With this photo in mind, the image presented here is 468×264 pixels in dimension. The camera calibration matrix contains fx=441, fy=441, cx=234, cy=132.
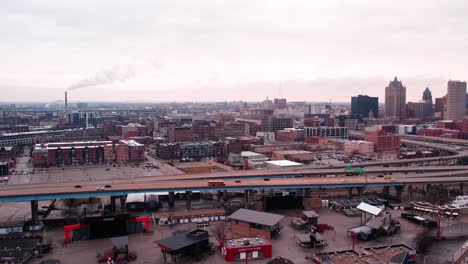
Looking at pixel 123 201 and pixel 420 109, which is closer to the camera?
pixel 123 201

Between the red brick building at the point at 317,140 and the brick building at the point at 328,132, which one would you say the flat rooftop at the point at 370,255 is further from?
the brick building at the point at 328,132

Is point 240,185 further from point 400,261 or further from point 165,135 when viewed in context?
point 165,135

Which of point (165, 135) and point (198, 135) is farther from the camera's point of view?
point (165, 135)

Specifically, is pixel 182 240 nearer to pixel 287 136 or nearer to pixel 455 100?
pixel 287 136

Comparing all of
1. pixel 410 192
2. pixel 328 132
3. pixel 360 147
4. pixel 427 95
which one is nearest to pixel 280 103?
pixel 427 95

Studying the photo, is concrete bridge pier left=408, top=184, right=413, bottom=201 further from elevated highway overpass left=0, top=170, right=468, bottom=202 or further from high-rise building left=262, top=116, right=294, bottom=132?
high-rise building left=262, top=116, right=294, bottom=132

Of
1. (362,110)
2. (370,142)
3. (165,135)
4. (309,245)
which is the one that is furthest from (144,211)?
(362,110)
